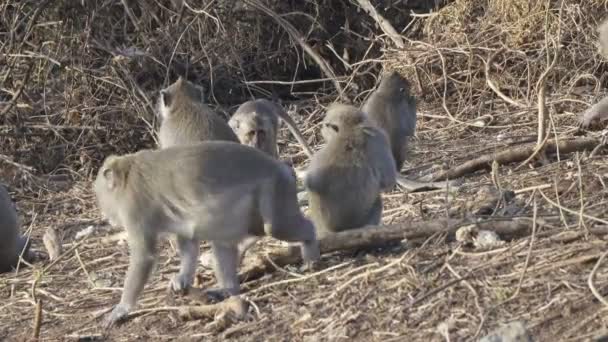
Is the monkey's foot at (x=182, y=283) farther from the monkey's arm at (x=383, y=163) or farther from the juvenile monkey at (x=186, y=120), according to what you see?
the juvenile monkey at (x=186, y=120)

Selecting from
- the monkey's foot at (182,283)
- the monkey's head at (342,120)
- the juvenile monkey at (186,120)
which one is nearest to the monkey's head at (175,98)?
the juvenile monkey at (186,120)

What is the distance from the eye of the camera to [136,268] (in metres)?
6.73

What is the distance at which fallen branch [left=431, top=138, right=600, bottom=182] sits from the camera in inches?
352

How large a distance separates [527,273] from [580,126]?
4073mm

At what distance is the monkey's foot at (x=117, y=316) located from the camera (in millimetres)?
6852

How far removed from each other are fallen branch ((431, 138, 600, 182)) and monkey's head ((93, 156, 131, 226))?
2849 mm

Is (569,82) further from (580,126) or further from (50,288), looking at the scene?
(50,288)

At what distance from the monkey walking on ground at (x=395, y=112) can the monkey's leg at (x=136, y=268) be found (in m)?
3.01

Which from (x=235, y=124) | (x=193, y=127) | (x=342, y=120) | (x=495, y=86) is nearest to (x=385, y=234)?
(x=342, y=120)

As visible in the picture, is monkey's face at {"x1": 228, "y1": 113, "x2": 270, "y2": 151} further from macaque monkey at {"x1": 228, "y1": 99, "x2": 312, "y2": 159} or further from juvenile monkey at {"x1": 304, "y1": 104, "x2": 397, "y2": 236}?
juvenile monkey at {"x1": 304, "y1": 104, "x2": 397, "y2": 236}

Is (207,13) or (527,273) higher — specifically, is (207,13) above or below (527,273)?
above

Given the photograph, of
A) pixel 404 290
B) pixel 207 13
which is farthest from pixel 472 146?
pixel 404 290

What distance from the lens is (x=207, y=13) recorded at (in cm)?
1240

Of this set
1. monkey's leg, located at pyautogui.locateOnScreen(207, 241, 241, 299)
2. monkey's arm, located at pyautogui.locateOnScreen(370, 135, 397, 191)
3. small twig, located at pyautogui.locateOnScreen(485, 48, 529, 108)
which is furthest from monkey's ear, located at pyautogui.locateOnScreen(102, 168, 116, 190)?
small twig, located at pyautogui.locateOnScreen(485, 48, 529, 108)
